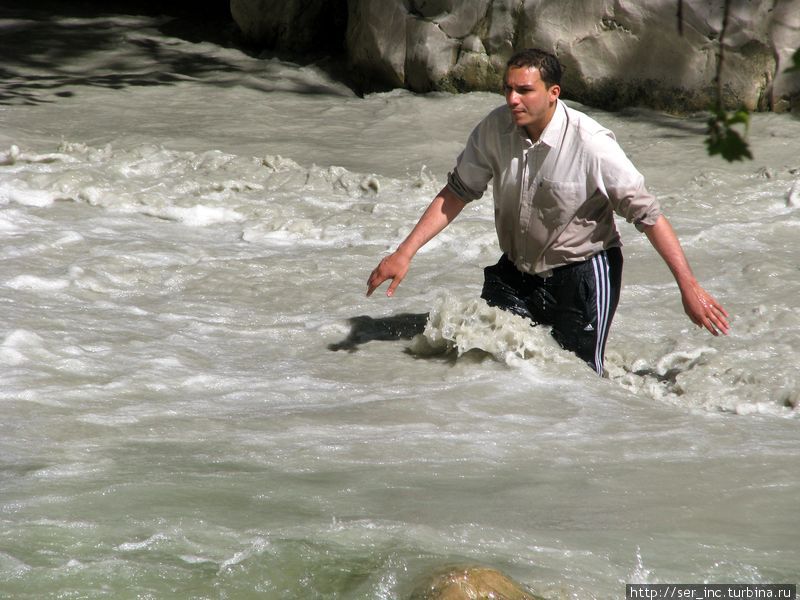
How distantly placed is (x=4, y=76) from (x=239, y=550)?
A: 9035 millimetres

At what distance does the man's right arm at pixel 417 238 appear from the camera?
4410 mm

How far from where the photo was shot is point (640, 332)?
17.6 feet

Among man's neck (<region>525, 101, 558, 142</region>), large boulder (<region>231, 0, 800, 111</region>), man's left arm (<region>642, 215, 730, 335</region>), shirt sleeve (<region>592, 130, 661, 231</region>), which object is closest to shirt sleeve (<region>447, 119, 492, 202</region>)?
man's neck (<region>525, 101, 558, 142</region>)

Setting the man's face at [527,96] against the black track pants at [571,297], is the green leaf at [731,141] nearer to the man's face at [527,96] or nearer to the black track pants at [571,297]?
the man's face at [527,96]

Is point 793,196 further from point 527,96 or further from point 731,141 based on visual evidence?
point 731,141

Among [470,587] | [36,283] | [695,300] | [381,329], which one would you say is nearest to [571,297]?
[695,300]

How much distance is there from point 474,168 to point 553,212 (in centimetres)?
38

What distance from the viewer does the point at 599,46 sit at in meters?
9.70

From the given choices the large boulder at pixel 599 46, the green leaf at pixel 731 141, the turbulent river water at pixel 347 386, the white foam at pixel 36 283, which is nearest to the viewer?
the green leaf at pixel 731 141

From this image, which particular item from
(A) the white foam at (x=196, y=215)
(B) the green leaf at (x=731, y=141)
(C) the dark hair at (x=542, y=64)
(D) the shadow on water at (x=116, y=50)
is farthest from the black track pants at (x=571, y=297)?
(D) the shadow on water at (x=116, y=50)

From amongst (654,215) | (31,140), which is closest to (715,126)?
(654,215)

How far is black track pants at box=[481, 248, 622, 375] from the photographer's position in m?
4.54

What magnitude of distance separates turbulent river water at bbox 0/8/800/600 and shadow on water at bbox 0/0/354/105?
1950mm

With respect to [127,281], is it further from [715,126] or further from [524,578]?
[715,126]
